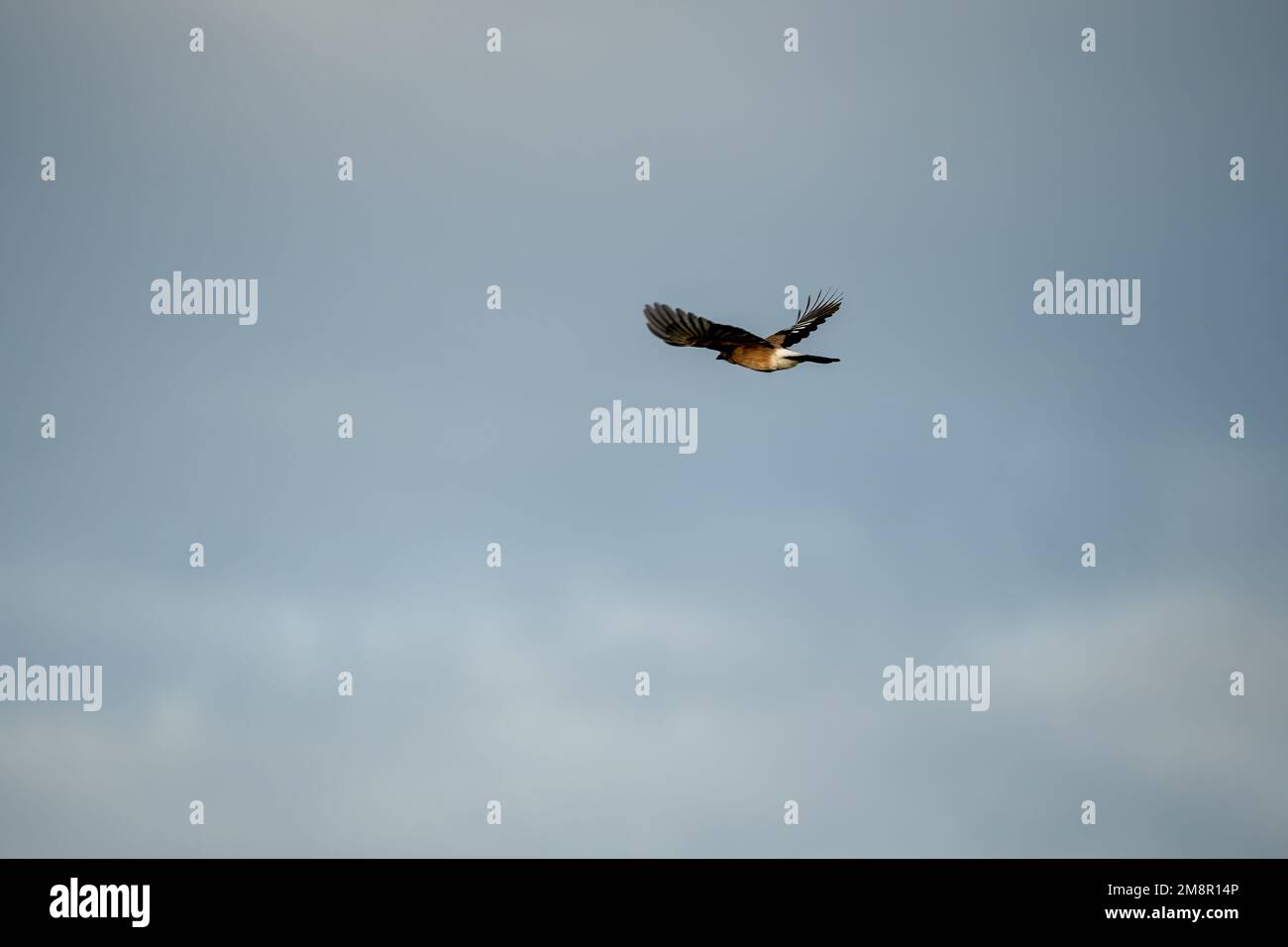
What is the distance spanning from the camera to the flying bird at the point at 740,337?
22.5m

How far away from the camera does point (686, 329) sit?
74.4ft

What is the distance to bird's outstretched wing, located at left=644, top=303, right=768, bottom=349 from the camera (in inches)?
882

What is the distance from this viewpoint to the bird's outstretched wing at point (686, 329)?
22.4m

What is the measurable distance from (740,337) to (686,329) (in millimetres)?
1064

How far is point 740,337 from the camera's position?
23.2 meters

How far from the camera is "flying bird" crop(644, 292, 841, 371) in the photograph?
2250 cm
